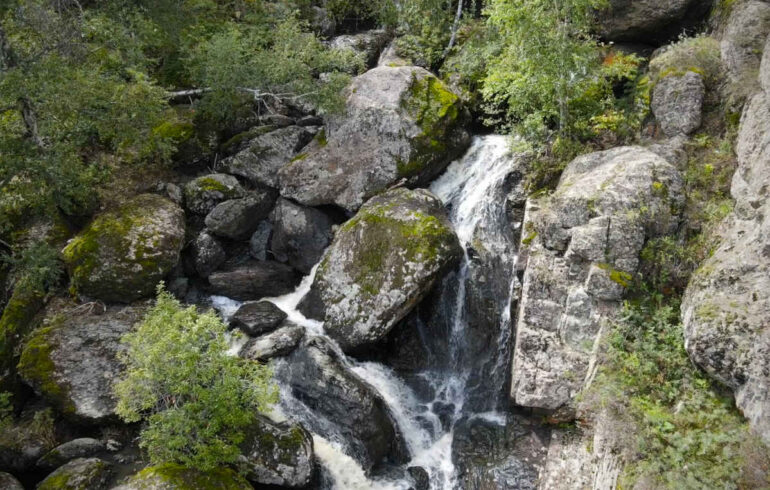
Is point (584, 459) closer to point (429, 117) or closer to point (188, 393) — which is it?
point (188, 393)

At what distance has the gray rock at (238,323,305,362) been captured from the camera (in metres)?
12.8

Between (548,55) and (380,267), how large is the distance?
7351mm

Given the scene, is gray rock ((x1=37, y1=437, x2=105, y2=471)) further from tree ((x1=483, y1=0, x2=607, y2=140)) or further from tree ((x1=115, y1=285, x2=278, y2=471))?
tree ((x1=483, y1=0, x2=607, y2=140))

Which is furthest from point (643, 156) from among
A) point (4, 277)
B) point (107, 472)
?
point (4, 277)

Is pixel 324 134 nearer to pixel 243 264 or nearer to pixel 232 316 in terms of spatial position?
pixel 243 264

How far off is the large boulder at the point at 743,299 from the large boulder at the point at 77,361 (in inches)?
484

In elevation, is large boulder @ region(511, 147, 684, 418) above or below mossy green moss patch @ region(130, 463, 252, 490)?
above

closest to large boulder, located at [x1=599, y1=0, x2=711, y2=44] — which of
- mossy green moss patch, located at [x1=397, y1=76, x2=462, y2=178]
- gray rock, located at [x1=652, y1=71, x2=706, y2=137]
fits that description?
gray rock, located at [x1=652, y1=71, x2=706, y2=137]

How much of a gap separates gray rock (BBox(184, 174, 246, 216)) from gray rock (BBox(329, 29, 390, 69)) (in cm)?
925

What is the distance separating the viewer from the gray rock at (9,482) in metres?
9.92

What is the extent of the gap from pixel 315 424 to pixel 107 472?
445 cm

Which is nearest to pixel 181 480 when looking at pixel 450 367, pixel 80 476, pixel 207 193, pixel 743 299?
pixel 80 476

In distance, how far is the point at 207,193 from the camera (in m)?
16.5

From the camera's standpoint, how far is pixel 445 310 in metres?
13.8
